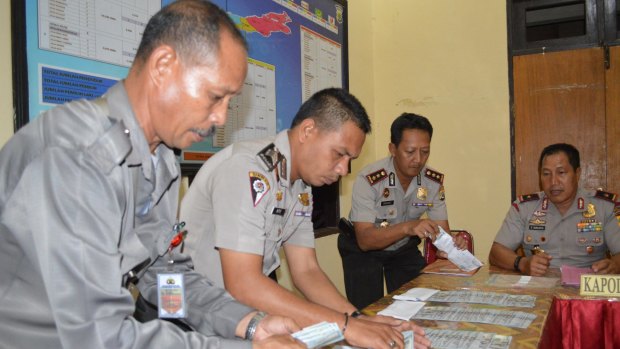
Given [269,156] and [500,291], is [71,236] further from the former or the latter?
[500,291]

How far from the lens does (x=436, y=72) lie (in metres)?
4.58

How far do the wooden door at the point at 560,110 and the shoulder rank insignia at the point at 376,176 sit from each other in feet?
5.18

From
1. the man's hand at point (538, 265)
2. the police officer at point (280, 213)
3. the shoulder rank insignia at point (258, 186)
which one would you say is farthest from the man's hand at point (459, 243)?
the shoulder rank insignia at point (258, 186)

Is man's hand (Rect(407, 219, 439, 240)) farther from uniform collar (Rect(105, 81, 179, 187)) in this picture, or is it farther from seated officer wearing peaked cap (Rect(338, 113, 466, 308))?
uniform collar (Rect(105, 81, 179, 187))

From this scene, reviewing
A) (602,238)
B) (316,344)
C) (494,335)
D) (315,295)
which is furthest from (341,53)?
(316,344)

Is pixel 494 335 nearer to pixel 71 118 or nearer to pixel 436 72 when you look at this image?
pixel 71 118

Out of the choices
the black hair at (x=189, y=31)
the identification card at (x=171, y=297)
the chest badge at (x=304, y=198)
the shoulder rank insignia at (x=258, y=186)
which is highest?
the black hair at (x=189, y=31)

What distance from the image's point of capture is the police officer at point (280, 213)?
1544 millimetres

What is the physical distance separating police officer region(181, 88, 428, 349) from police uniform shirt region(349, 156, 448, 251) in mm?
1290

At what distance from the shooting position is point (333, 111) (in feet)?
6.16

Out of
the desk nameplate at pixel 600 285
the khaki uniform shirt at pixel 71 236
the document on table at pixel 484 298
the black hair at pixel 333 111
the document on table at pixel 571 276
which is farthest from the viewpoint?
the document on table at pixel 571 276

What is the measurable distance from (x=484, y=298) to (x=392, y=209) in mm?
1346

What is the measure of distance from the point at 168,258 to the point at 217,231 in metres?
0.24

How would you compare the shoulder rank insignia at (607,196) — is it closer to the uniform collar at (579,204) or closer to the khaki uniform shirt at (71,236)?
the uniform collar at (579,204)
